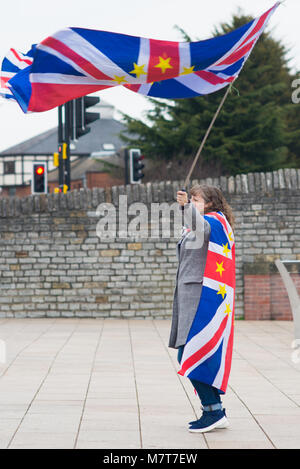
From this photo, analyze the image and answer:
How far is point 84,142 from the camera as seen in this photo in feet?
215

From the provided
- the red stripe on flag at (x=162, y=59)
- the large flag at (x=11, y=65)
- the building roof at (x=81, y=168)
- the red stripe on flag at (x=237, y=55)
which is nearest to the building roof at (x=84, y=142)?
the building roof at (x=81, y=168)

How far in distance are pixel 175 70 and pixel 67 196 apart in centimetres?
738

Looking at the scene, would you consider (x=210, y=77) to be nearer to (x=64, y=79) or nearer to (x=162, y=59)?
(x=162, y=59)

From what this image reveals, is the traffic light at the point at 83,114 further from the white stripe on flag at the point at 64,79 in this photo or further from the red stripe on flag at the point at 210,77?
the white stripe on flag at the point at 64,79

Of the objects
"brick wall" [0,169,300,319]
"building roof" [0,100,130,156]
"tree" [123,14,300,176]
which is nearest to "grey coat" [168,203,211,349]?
"brick wall" [0,169,300,319]

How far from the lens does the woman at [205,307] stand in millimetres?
5242

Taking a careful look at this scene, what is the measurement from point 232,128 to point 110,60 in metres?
25.9

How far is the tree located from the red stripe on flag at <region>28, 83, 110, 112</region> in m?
24.3

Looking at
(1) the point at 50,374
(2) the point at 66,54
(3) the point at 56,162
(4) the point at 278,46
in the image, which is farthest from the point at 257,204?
(4) the point at 278,46

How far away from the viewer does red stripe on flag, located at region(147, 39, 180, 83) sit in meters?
6.24

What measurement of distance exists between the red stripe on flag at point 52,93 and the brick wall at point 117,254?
6.95 m

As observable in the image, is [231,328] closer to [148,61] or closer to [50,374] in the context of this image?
[148,61]

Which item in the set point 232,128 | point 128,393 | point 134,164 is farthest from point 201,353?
point 232,128

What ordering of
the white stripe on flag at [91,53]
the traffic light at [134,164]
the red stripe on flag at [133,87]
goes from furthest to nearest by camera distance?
the traffic light at [134,164], the red stripe on flag at [133,87], the white stripe on flag at [91,53]
